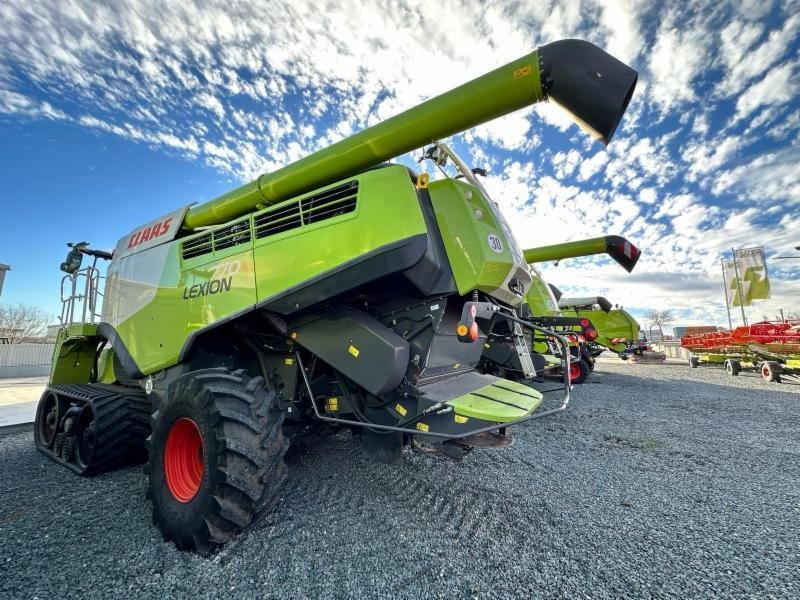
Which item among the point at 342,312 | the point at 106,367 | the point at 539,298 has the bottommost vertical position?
the point at 106,367

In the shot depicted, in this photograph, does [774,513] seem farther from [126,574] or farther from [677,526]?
[126,574]

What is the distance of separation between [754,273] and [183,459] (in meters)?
28.3

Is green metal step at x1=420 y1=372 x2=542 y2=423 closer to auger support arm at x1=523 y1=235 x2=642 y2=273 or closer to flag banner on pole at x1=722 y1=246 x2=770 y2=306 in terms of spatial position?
auger support arm at x1=523 y1=235 x2=642 y2=273

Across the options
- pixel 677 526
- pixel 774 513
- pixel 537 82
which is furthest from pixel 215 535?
pixel 774 513

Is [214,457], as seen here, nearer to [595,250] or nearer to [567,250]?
[595,250]

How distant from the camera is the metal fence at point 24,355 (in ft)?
58.6

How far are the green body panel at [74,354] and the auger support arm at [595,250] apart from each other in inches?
294

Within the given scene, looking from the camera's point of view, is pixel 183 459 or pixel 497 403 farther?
pixel 183 459

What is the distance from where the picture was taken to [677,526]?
8.44 feet

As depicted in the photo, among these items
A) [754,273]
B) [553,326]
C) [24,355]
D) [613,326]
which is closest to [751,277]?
[754,273]

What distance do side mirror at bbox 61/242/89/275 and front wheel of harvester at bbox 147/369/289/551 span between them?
357 centimetres

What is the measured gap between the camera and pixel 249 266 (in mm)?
2973

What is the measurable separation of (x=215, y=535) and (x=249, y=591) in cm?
45

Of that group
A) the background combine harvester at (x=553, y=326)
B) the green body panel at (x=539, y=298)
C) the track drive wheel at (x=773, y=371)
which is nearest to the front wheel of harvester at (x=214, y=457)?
the background combine harvester at (x=553, y=326)
